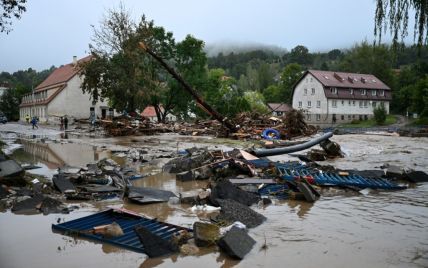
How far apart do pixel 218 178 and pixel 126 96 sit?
92.6 ft

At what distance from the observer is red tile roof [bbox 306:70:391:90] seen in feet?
230

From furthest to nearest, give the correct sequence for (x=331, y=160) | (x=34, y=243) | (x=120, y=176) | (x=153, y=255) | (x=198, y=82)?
(x=198, y=82) → (x=331, y=160) → (x=120, y=176) → (x=34, y=243) → (x=153, y=255)

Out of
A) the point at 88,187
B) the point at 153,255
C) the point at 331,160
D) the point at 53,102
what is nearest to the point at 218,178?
the point at 88,187

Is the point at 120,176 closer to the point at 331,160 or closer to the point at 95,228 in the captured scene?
the point at 95,228

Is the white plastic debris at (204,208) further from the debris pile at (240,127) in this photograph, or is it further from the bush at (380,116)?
the bush at (380,116)

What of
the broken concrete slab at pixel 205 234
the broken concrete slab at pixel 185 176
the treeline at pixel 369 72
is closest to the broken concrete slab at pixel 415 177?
the broken concrete slab at pixel 185 176

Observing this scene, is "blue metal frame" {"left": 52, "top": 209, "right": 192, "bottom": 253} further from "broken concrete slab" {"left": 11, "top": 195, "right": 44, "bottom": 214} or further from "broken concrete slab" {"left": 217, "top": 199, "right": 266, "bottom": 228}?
"broken concrete slab" {"left": 11, "top": 195, "right": 44, "bottom": 214}

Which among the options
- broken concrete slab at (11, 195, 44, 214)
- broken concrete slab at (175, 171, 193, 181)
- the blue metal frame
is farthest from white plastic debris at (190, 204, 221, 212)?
broken concrete slab at (175, 171, 193, 181)

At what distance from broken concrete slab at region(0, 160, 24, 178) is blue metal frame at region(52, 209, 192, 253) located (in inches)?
147

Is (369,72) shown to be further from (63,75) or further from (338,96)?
(63,75)

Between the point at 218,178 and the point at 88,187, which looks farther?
the point at 218,178

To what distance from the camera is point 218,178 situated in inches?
435

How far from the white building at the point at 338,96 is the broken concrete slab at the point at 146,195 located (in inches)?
2414

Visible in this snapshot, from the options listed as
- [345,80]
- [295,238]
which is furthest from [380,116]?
[295,238]
